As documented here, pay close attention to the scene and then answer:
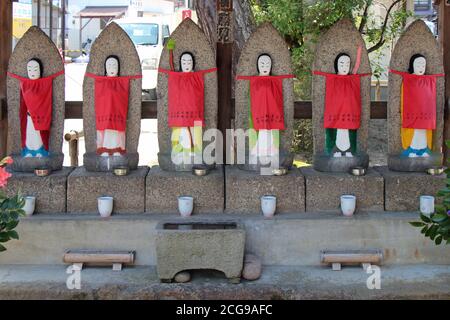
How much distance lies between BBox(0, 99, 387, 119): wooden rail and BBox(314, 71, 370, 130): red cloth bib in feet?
0.98

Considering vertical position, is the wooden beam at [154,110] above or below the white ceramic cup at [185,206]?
above

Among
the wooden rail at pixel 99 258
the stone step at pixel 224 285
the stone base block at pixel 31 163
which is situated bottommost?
the stone step at pixel 224 285

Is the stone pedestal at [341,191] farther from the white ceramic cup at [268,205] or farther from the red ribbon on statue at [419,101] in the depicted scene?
the red ribbon on statue at [419,101]

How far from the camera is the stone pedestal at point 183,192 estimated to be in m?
5.19

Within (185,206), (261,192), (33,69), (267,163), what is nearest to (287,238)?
(261,192)

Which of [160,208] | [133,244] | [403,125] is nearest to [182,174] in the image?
[160,208]

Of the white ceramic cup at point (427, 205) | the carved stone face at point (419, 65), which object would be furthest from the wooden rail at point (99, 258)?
the carved stone face at point (419, 65)

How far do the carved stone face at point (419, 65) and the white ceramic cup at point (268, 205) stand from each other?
159 centimetres

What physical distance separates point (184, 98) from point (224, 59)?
1.79 feet

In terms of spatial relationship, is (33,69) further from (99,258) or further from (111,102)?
(99,258)

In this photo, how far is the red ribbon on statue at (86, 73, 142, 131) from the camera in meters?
5.32

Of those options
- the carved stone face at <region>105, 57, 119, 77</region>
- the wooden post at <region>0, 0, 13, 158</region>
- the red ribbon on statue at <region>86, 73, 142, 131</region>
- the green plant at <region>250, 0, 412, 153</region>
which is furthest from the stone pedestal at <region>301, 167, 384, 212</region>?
the green plant at <region>250, 0, 412, 153</region>

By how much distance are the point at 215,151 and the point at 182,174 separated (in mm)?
429

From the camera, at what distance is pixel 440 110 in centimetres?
545
